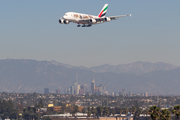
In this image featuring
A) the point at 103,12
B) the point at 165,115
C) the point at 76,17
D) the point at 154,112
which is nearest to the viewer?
the point at 154,112

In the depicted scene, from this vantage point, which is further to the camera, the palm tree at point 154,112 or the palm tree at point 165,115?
the palm tree at point 165,115

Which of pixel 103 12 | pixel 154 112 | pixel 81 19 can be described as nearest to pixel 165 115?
pixel 154 112

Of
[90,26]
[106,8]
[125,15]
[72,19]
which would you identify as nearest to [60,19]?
[72,19]

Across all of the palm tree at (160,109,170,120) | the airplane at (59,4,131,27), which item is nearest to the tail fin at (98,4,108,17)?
the airplane at (59,4,131,27)

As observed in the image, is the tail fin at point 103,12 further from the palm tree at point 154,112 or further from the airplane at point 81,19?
the palm tree at point 154,112

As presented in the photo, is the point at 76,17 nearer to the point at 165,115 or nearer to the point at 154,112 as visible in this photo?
the point at 154,112

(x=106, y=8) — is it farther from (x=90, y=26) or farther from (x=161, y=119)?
(x=161, y=119)

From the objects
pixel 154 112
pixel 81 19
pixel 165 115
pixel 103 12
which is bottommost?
pixel 165 115

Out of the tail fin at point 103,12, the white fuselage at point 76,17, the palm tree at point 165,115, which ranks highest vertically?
the tail fin at point 103,12

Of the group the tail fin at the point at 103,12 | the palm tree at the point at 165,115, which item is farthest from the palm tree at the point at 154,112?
the tail fin at the point at 103,12

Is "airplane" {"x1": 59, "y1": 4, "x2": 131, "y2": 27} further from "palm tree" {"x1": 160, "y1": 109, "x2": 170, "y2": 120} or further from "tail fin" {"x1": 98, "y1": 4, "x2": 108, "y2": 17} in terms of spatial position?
"palm tree" {"x1": 160, "y1": 109, "x2": 170, "y2": 120}

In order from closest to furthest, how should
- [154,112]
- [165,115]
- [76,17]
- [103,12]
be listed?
[154,112] < [165,115] < [76,17] < [103,12]
